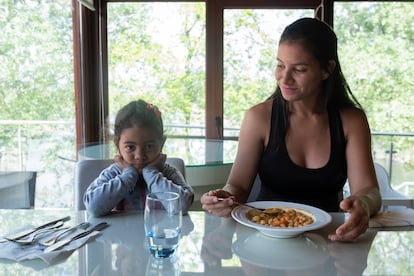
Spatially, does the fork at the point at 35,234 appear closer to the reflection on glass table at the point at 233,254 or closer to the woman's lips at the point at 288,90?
the reflection on glass table at the point at 233,254

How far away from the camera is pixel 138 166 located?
1388 mm

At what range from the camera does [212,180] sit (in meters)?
2.13

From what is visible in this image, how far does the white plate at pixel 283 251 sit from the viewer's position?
0.83m

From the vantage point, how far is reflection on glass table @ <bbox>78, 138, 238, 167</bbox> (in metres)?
2.29

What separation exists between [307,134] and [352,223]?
0.54m

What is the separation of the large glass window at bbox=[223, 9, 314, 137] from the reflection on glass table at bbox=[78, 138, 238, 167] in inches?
36.5

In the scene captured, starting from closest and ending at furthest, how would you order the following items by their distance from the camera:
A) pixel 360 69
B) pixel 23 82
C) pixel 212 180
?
pixel 212 180 → pixel 23 82 → pixel 360 69

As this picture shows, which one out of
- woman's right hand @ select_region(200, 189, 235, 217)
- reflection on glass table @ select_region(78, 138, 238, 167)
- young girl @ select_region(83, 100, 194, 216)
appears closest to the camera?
woman's right hand @ select_region(200, 189, 235, 217)

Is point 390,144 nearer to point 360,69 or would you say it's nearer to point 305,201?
point 360,69

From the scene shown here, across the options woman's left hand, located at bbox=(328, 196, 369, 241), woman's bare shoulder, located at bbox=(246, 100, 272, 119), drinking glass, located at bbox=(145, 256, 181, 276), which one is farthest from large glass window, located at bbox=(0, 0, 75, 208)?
woman's left hand, located at bbox=(328, 196, 369, 241)

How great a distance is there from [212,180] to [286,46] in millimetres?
991


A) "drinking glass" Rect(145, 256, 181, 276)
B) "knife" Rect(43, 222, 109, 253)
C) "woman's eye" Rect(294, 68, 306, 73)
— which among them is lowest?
"drinking glass" Rect(145, 256, 181, 276)

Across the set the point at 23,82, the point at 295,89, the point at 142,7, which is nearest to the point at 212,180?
the point at 295,89

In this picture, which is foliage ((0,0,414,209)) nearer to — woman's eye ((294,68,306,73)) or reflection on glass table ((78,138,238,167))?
reflection on glass table ((78,138,238,167))
